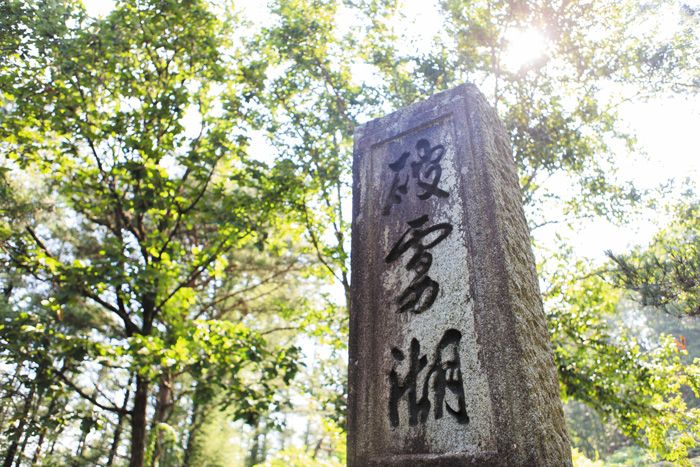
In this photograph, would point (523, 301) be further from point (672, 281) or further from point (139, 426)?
point (139, 426)

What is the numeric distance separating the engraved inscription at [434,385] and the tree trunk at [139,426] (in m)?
4.80

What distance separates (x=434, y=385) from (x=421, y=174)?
4.06ft

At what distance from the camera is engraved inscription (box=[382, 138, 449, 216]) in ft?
8.50

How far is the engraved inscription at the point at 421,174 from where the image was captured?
8.50ft

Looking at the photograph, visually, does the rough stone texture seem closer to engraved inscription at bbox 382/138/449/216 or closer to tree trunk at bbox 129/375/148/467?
engraved inscription at bbox 382/138/449/216

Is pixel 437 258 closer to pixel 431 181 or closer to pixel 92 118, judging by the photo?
pixel 431 181

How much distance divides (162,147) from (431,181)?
3.91 metres

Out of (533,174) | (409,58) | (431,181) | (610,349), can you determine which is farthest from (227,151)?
(610,349)

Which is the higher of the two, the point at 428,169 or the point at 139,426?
the point at 428,169

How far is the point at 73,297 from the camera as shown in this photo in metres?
4.74

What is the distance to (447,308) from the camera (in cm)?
219

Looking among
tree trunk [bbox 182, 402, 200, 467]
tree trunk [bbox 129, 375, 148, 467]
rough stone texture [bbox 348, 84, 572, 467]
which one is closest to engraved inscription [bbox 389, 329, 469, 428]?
rough stone texture [bbox 348, 84, 572, 467]

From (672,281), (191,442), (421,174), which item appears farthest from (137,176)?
(191,442)

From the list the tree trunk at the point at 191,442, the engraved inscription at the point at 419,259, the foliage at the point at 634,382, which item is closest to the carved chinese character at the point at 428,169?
the engraved inscription at the point at 419,259
